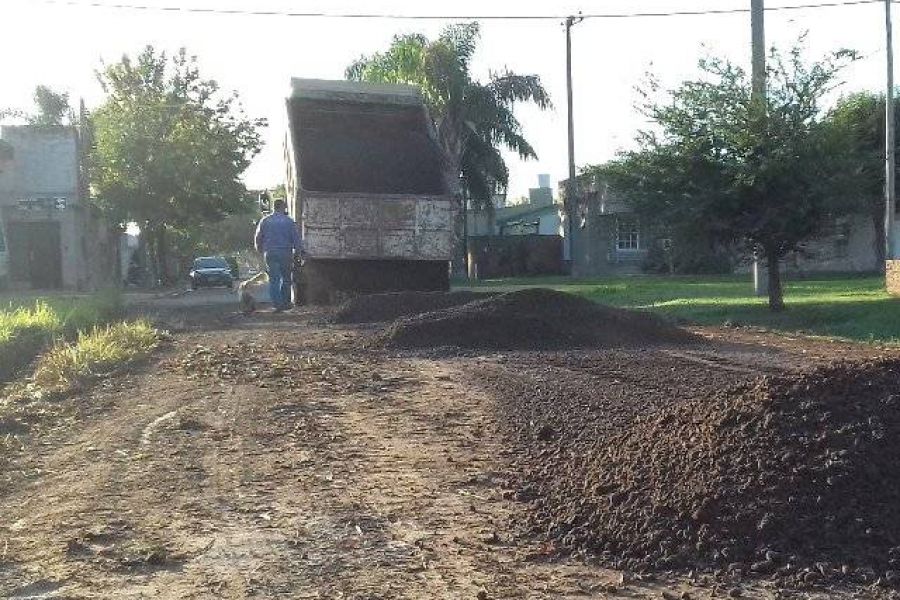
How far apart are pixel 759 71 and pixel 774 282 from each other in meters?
3.46

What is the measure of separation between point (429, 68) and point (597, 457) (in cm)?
3692

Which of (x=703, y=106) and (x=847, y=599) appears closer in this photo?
(x=847, y=599)

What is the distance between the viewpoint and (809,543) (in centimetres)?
507

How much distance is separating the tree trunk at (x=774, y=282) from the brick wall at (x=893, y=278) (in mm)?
2717

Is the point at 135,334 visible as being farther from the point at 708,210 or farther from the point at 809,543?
the point at 809,543

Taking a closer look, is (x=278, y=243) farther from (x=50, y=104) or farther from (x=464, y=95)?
(x=50, y=104)

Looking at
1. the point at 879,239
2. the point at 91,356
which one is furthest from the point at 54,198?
the point at 91,356

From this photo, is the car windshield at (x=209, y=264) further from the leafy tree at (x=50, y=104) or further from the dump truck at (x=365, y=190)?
the leafy tree at (x=50, y=104)

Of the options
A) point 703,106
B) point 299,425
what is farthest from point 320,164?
point 299,425

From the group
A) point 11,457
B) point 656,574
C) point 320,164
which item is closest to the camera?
point 656,574

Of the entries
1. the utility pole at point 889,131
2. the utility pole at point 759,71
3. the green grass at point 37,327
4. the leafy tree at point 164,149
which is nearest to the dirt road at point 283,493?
the green grass at point 37,327

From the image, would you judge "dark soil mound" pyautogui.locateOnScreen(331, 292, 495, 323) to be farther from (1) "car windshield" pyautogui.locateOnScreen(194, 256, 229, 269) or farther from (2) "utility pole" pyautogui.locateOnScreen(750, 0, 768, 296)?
(1) "car windshield" pyautogui.locateOnScreen(194, 256, 229, 269)

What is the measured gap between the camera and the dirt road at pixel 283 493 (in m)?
4.92

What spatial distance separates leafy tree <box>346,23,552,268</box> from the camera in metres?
42.2
